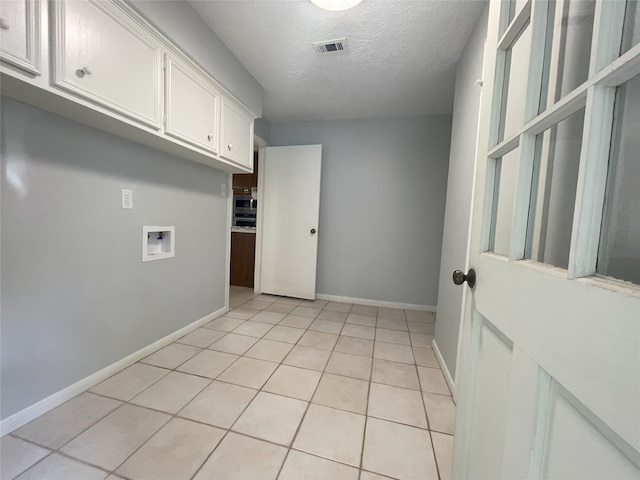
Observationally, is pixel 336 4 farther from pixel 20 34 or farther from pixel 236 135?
pixel 20 34

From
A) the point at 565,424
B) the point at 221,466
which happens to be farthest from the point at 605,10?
the point at 221,466

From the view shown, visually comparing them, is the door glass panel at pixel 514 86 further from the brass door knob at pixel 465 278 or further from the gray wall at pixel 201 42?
the gray wall at pixel 201 42

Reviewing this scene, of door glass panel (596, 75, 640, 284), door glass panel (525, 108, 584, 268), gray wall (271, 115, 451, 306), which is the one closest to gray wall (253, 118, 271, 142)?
gray wall (271, 115, 451, 306)

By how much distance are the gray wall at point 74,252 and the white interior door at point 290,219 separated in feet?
4.59

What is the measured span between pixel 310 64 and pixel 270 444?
266 cm

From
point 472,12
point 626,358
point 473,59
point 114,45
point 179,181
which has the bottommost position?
point 626,358

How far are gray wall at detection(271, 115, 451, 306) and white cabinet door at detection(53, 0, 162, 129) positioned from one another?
2147 mm

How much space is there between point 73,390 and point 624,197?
7.58 feet

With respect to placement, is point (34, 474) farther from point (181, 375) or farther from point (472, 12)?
point (472, 12)

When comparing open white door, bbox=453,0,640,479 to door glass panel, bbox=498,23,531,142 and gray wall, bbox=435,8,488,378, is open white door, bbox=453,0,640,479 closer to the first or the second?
door glass panel, bbox=498,23,531,142

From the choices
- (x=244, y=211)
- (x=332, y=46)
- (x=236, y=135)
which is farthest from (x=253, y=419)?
(x=244, y=211)

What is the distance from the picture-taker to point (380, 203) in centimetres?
315

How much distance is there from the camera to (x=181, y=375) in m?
1.61

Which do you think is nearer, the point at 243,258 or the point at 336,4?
the point at 336,4
